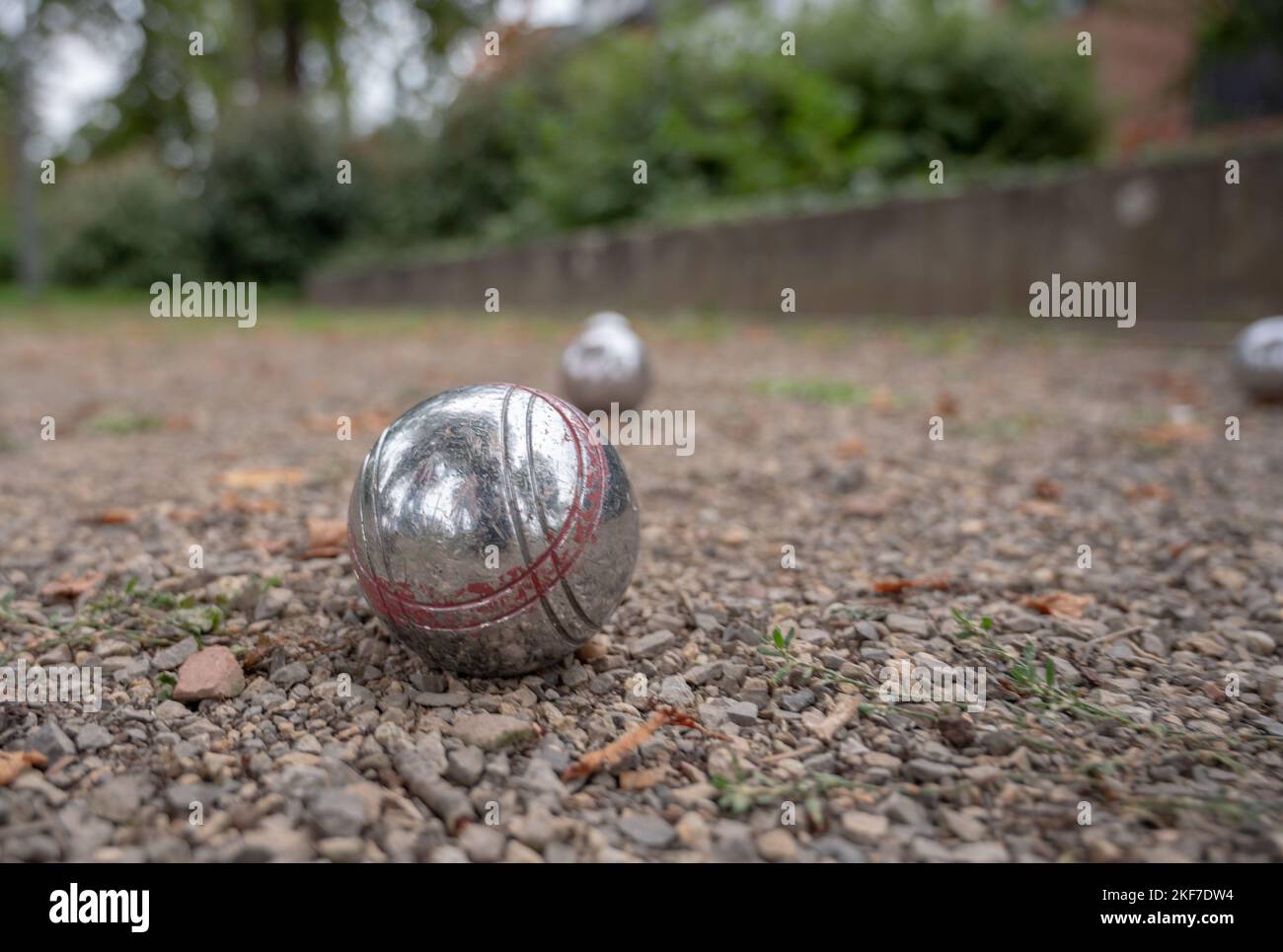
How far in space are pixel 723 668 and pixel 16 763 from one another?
1600mm

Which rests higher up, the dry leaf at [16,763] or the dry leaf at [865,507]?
the dry leaf at [865,507]

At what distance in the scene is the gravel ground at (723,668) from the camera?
2.01 meters

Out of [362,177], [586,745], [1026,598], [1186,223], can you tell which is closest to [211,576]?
[586,745]

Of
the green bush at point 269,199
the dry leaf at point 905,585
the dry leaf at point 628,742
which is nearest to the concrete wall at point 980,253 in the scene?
the dry leaf at point 905,585

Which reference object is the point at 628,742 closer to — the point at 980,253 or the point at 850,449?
the point at 850,449

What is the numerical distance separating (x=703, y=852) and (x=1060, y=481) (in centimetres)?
337

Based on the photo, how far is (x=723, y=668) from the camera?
8.76 ft

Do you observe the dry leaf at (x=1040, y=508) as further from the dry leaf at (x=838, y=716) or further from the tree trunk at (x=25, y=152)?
the tree trunk at (x=25, y=152)

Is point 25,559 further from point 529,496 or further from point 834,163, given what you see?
point 834,163

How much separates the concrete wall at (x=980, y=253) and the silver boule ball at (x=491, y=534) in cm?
818

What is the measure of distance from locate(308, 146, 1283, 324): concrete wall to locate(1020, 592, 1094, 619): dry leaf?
22.5 ft

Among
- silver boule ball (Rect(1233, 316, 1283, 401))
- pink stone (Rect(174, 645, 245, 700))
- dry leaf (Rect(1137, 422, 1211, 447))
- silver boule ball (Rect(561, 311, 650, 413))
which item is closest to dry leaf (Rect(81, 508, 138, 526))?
pink stone (Rect(174, 645, 245, 700))

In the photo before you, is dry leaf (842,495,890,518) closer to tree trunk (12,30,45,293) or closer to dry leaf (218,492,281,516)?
dry leaf (218,492,281,516)

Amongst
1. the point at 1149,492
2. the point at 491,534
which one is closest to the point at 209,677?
the point at 491,534
